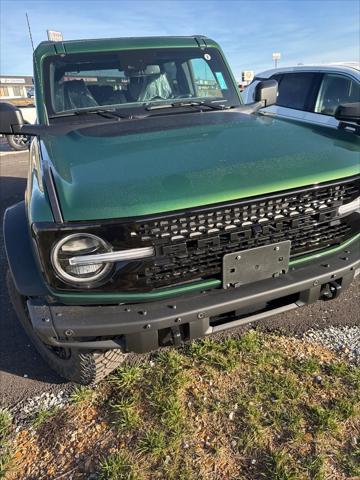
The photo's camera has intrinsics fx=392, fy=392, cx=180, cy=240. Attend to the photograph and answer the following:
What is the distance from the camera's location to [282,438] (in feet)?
7.14

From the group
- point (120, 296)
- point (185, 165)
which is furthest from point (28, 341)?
point (185, 165)

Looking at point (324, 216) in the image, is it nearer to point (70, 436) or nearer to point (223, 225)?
point (223, 225)

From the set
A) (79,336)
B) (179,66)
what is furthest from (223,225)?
(179,66)

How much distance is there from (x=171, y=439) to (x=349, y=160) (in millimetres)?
1886

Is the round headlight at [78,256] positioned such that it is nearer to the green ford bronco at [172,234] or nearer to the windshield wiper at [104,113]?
the green ford bronco at [172,234]

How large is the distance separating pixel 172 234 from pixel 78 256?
1.51 feet

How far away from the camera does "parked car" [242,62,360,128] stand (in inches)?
214

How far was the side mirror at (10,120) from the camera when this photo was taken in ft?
9.22

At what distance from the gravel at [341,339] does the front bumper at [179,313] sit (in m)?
0.79

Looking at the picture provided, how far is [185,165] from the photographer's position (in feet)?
6.80

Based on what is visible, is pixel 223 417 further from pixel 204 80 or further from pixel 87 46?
pixel 87 46

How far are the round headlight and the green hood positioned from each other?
0.12 meters

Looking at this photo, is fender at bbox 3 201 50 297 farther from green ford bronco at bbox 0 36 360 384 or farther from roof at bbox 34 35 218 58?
roof at bbox 34 35 218 58

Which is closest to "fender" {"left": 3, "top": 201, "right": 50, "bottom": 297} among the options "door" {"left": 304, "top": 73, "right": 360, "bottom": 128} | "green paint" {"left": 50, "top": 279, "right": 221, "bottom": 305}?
"green paint" {"left": 50, "top": 279, "right": 221, "bottom": 305}
